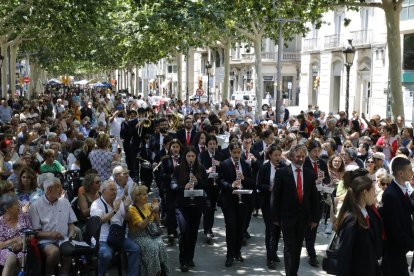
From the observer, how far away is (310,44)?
162ft

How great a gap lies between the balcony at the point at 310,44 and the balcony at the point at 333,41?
2.49 metres

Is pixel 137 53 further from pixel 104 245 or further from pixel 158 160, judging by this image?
pixel 104 245

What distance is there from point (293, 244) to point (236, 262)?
5.96ft

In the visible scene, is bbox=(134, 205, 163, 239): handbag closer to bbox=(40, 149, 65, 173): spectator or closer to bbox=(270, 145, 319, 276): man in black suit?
bbox=(270, 145, 319, 276): man in black suit

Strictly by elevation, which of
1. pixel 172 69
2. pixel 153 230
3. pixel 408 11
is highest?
pixel 408 11

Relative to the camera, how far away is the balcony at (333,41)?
43675 mm

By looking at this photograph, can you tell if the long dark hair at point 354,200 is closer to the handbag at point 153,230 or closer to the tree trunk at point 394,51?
the handbag at point 153,230

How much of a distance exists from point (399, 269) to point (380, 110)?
3247 centimetres

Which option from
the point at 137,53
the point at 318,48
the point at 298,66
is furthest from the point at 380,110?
the point at 298,66

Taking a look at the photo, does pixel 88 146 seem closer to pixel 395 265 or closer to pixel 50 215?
pixel 50 215

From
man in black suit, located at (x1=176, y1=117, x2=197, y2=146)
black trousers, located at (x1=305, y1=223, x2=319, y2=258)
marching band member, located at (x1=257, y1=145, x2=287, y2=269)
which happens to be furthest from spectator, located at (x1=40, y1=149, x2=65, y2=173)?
black trousers, located at (x1=305, y1=223, x2=319, y2=258)

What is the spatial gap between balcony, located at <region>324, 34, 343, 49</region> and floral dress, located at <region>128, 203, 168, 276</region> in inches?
1478

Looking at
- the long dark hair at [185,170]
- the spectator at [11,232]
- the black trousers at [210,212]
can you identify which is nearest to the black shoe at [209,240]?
the black trousers at [210,212]

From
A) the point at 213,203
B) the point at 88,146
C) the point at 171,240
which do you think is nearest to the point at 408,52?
the point at 213,203
